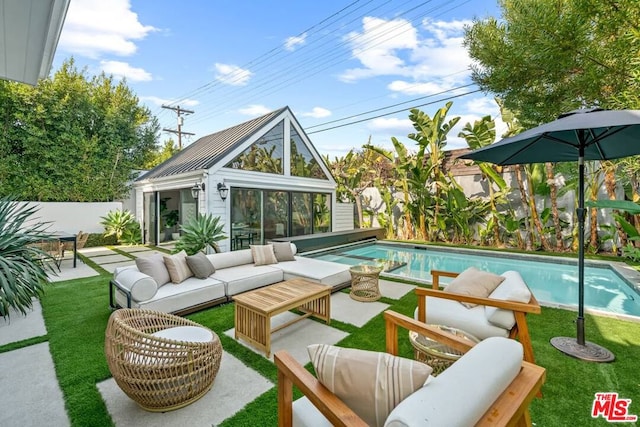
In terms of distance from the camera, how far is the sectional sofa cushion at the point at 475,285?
3.28 meters

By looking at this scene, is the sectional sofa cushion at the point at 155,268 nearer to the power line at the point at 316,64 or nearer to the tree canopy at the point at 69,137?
the tree canopy at the point at 69,137

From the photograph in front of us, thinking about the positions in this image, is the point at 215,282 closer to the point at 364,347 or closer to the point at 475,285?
the point at 364,347

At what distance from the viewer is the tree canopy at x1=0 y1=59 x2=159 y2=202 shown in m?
11.0

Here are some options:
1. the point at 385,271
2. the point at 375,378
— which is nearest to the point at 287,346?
the point at 375,378

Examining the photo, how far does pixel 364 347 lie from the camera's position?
11.4 ft

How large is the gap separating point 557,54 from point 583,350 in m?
5.93

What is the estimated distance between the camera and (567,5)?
19.0 ft

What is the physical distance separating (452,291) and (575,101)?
21.5 feet

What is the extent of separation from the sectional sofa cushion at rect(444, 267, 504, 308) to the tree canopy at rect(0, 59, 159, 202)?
14.3m

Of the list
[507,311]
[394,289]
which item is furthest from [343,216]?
[507,311]

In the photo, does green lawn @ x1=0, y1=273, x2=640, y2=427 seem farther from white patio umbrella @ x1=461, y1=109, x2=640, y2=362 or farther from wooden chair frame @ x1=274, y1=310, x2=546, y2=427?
wooden chair frame @ x1=274, y1=310, x2=546, y2=427

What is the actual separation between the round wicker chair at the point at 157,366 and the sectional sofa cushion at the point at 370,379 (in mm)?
1526

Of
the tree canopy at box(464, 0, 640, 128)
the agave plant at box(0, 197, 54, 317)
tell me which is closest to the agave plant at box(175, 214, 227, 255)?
the agave plant at box(0, 197, 54, 317)

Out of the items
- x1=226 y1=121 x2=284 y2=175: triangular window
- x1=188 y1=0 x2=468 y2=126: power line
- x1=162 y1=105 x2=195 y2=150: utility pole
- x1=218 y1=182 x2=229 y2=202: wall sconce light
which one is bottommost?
x1=218 y1=182 x2=229 y2=202: wall sconce light
